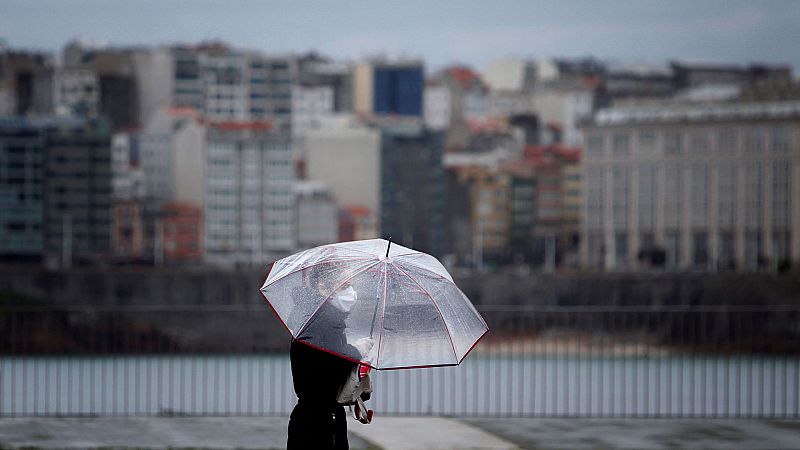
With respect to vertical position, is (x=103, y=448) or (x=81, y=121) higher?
(x=81, y=121)

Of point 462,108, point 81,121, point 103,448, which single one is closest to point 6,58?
point 81,121

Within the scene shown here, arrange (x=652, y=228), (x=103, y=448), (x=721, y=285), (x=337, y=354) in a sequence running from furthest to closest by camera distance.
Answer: (x=652, y=228) → (x=721, y=285) → (x=103, y=448) → (x=337, y=354)

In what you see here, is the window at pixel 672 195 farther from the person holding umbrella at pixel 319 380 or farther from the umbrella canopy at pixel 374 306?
the person holding umbrella at pixel 319 380

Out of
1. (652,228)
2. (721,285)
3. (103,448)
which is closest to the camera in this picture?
(103,448)

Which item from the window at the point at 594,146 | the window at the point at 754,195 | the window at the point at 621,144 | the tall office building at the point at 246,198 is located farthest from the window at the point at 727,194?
the tall office building at the point at 246,198

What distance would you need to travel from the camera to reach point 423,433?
33.7 feet

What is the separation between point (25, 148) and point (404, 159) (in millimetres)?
20528

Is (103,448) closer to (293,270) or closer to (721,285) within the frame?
(293,270)

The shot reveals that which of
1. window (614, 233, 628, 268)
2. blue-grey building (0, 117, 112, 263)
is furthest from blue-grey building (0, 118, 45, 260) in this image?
window (614, 233, 628, 268)

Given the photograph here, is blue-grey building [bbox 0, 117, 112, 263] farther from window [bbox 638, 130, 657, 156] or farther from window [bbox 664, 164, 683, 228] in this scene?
window [bbox 664, 164, 683, 228]

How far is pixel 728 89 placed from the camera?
279 ft

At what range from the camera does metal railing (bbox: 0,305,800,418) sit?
15.3 metres

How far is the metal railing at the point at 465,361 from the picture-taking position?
15.3m

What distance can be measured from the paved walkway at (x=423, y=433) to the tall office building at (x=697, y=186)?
6563 cm
